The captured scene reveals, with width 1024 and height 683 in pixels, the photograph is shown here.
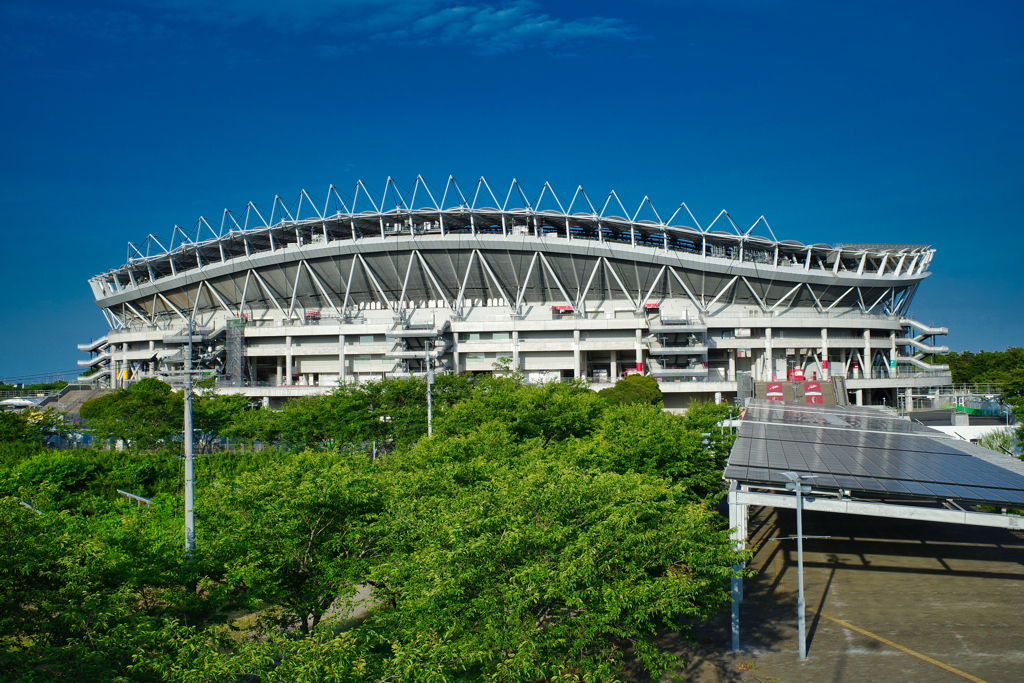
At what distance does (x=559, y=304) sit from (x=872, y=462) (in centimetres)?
6432

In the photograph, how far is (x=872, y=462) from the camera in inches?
1106

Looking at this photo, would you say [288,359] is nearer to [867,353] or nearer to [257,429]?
[257,429]

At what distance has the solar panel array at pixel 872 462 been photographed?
75.5 ft

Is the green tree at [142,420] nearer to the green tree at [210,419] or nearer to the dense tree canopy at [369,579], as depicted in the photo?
the green tree at [210,419]

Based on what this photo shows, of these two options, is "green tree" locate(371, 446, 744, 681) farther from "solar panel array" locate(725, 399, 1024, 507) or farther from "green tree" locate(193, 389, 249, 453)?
"green tree" locate(193, 389, 249, 453)

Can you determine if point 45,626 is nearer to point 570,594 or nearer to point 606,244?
point 570,594

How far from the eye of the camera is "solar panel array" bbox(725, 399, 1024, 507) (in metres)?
23.0

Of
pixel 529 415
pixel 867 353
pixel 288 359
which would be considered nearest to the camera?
pixel 529 415

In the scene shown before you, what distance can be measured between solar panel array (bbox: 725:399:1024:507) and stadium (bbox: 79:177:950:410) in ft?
132

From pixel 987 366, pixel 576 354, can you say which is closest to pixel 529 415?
pixel 576 354

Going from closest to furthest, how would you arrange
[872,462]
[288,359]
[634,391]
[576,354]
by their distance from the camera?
1. [872,462]
2. [634,391]
3. [576,354]
4. [288,359]

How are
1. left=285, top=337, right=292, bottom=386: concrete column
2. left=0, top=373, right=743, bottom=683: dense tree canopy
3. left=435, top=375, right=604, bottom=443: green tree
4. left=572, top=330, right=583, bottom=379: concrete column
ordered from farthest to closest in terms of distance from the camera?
1. left=285, top=337, right=292, bottom=386: concrete column
2. left=572, top=330, right=583, bottom=379: concrete column
3. left=435, top=375, right=604, bottom=443: green tree
4. left=0, top=373, right=743, bottom=683: dense tree canopy

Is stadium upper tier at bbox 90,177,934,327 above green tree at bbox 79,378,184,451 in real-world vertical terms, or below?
above

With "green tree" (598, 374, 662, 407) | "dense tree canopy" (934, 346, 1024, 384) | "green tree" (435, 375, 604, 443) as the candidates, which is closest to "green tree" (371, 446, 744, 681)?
"green tree" (435, 375, 604, 443)
